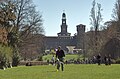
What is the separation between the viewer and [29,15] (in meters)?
70.4

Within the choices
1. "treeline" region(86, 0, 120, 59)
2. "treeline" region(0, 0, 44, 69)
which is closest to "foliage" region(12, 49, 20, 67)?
"treeline" region(0, 0, 44, 69)

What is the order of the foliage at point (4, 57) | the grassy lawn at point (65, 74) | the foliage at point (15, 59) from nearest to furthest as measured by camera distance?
the grassy lawn at point (65, 74) → the foliage at point (4, 57) → the foliage at point (15, 59)

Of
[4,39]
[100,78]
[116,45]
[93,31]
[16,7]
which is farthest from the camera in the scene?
[93,31]

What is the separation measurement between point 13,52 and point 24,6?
50.9ft

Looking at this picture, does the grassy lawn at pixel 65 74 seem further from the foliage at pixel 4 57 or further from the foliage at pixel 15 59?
the foliage at pixel 15 59

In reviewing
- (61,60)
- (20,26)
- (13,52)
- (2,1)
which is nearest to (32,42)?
(20,26)

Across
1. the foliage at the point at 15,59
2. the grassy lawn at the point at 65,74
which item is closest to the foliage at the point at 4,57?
the foliage at the point at 15,59

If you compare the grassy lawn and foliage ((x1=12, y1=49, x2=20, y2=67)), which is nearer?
the grassy lawn

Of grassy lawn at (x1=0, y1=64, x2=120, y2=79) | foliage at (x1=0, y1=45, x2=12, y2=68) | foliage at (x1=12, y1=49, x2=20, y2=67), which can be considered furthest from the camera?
foliage at (x1=12, y1=49, x2=20, y2=67)

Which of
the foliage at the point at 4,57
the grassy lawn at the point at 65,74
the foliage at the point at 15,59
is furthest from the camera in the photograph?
the foliage at the point at 15,59

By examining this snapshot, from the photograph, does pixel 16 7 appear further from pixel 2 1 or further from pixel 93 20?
pixel 93 20

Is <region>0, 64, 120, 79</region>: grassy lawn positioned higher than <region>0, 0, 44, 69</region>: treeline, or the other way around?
<region>0, 0, 44, 69</region>: treeline

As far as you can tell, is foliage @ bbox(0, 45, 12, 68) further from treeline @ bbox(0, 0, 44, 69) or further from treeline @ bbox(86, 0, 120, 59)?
treeline @ bbox(86, 0, 120, 59)

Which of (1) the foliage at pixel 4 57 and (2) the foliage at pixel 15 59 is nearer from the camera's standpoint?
(1) the foliage at pixel 4 57
